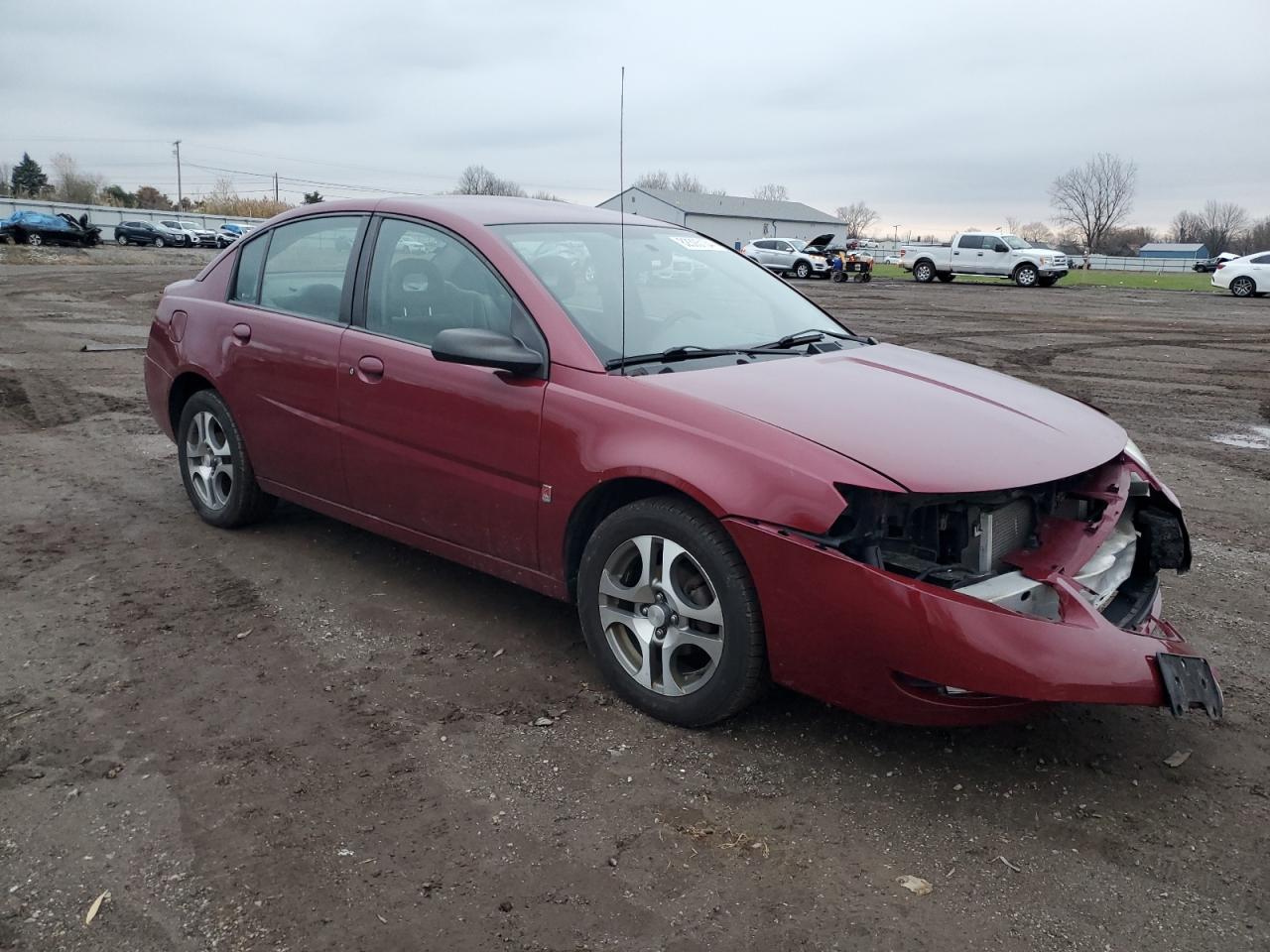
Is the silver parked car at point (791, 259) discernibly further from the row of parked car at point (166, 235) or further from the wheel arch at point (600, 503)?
the wheel arch at point (600, 503)

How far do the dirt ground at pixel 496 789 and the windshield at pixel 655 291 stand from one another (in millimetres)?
1240

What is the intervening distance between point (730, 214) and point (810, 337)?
92445mm

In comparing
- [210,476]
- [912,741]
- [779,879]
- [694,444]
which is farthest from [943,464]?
[210,476]

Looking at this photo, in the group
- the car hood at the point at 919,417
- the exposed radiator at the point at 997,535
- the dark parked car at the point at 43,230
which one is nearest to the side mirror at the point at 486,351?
the car hood at the point at 919,417

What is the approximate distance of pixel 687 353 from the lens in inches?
147

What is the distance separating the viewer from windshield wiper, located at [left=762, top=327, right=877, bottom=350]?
160 inches

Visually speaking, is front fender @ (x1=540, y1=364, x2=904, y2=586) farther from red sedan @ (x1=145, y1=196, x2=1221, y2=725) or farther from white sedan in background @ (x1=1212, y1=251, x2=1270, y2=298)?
white sedan in background @ (x1=1212, y1=251, x2=1270, y2=298)

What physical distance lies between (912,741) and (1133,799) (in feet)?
2.11

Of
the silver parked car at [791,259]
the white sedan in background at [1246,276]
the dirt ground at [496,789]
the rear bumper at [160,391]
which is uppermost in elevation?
the silver parked car at [791,259]

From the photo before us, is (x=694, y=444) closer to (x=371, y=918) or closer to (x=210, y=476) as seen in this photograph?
(x=371, y=918)

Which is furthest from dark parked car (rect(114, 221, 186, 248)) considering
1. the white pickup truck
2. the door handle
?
the door handle

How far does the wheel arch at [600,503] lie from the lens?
3.27 m

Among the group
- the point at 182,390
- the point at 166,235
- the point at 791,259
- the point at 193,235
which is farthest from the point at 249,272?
the point at 193,235

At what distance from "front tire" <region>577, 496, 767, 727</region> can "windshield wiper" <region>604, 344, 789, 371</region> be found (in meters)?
0.55
